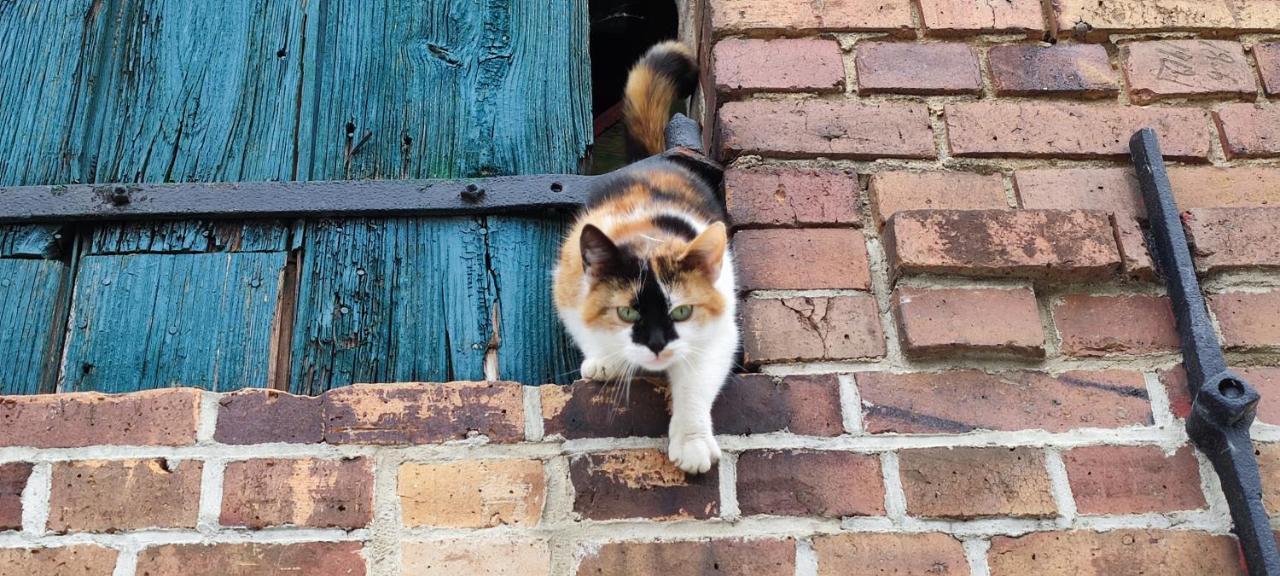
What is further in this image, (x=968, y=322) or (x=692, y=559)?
(x=968, y=322)

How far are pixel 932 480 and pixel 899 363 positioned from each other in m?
0.16

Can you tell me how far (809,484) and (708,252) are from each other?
0.33 m

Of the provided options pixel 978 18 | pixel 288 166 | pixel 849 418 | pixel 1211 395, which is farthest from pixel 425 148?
pixel 1211 395

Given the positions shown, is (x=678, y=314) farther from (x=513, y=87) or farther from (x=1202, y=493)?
(x=1202, y=493)

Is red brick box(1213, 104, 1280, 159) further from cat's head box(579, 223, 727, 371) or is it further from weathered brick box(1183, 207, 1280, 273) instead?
cat's head box(579, 223, 727, 371)

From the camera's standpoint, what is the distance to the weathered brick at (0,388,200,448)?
1.20 meters

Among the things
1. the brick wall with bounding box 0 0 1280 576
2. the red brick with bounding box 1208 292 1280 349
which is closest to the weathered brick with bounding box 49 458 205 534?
the brick wall with bounding box 0 0 1280 576

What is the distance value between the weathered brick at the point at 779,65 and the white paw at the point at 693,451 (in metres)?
0.55

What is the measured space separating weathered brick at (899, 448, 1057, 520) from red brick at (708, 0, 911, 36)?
25.9 inches

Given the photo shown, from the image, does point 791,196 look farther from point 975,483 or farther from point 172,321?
point 172,321


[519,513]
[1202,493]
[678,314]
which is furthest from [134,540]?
[1202,493]

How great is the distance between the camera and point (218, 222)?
4.74ft

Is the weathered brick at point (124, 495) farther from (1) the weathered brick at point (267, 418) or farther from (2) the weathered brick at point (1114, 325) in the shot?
(2) the weathered brick at point (1114, 325)

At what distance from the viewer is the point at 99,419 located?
1.21 metres
